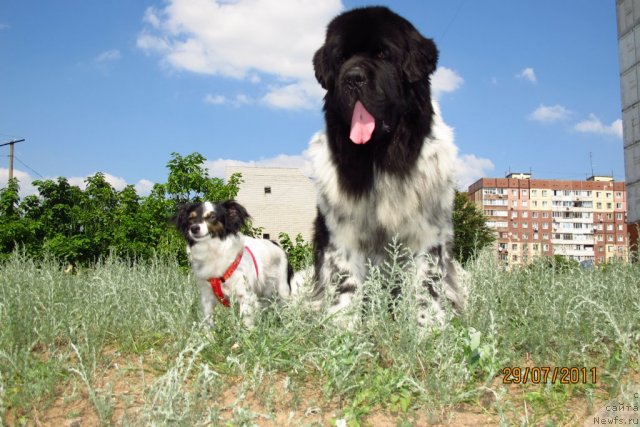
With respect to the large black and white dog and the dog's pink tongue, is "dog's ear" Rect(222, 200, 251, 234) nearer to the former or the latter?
the large black and white dog

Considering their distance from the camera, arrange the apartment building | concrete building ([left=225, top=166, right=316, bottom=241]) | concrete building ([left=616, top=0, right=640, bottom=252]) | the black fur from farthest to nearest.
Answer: the apartment building, concrete building ([left=225, top=166, right=316, bottom=241]), concrete building ([left=616, top=0, right=640, bottom=252]), the black fur

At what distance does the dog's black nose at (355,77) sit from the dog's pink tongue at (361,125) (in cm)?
19

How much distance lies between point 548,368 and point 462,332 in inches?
21.7

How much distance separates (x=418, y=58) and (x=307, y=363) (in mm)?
2182

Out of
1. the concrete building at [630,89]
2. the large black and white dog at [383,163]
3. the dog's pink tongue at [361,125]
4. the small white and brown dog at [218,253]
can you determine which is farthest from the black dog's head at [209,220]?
the concrete building at [630,89]

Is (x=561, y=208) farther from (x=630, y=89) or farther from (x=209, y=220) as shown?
(x=209, y=220)

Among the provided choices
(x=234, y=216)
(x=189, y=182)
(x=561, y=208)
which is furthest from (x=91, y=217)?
(x=561, y=208)

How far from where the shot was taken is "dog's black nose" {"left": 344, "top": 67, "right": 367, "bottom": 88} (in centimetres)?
366

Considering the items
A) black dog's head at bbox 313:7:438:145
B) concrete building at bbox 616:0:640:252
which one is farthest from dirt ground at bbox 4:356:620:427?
concrete building at bbox 616:0:640:252

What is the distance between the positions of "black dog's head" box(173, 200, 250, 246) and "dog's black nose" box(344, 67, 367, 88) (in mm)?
1741

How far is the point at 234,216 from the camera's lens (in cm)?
498

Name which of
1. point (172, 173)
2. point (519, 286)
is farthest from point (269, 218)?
point (519, 286)

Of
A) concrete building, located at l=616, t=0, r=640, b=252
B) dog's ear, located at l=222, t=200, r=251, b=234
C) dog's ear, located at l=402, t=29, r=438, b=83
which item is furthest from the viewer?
concrete building, located at l=616, t=0, r=640, b=252

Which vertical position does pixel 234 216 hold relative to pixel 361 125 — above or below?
below
